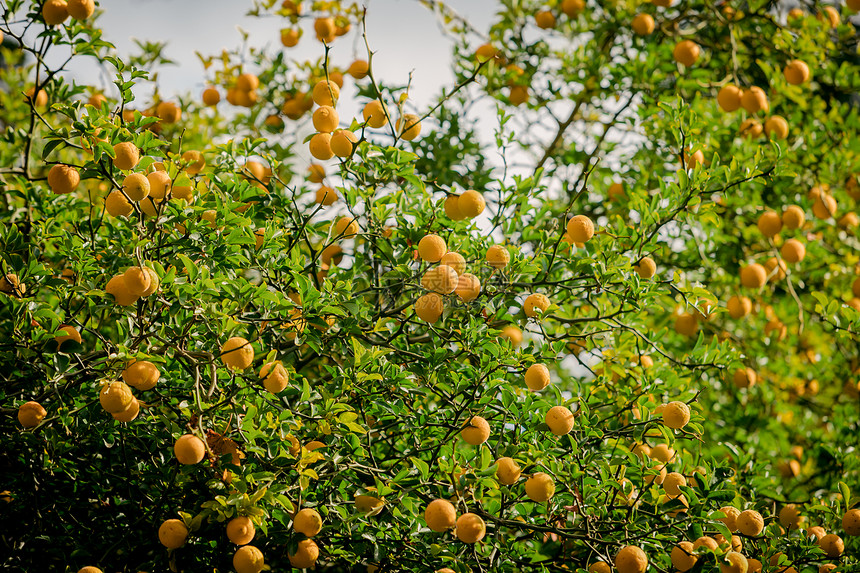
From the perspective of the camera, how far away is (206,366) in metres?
1.48

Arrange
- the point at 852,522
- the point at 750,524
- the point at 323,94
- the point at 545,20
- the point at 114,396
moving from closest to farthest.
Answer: the point at 114,396 → the point at 750,524 → the point at 852,522 → the point at 323,94 → the point at 545,20

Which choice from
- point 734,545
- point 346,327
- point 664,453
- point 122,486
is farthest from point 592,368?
point 122,486

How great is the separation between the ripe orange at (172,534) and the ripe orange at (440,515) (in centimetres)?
52

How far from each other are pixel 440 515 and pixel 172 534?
564 millimetres

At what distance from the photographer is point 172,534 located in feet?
4.36

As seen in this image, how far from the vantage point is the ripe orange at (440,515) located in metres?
1.35

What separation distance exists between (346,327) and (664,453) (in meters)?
0.93

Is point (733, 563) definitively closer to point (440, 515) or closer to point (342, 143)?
point (440, 515)

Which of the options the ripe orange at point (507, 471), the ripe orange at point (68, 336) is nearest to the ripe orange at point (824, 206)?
the ripe orange at point (507, 471)

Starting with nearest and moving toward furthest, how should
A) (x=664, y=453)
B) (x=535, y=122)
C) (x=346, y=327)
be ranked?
(x=346, y=327), (x=664, y=453), (x=535, y=122)

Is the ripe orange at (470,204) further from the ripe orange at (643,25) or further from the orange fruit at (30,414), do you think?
the ripe orange at (643,25)

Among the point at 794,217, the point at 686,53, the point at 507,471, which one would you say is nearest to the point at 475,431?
the point at 507,471

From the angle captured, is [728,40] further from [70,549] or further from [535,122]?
[70,549]

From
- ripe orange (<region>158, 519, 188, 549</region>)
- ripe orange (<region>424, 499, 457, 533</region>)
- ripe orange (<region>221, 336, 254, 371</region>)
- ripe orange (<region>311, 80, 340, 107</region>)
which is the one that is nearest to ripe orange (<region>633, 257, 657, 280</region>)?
ripe orange (<region>424, 499, 457, 533</region>)
